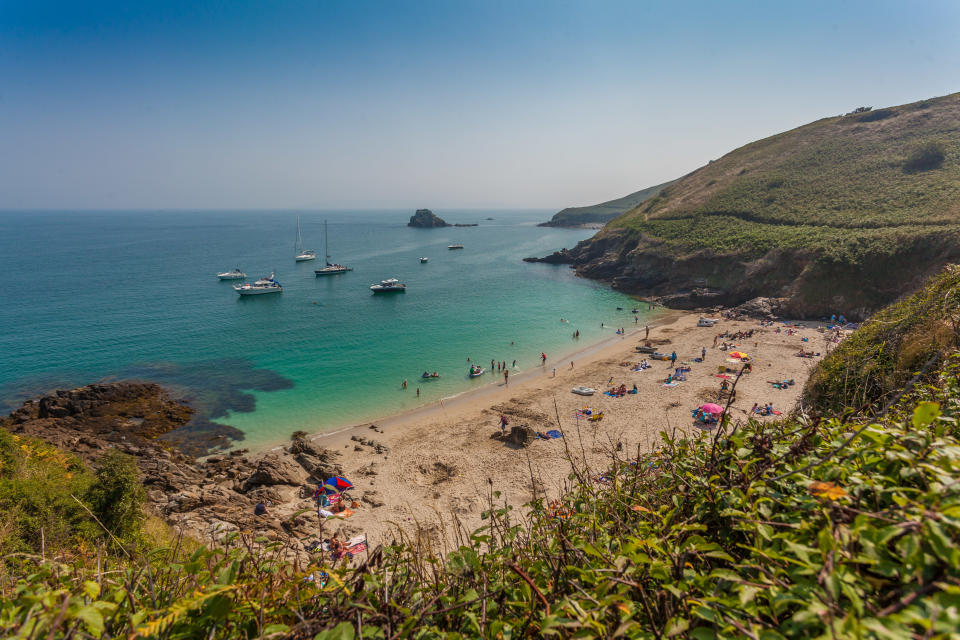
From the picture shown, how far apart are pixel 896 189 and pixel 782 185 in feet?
52.2

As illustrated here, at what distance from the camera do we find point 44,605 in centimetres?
170

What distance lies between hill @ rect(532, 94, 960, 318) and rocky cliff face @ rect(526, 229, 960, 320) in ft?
0.38

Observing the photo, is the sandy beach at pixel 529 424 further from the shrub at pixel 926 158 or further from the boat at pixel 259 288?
the boat at pixel 259 288

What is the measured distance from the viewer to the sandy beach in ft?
52.6

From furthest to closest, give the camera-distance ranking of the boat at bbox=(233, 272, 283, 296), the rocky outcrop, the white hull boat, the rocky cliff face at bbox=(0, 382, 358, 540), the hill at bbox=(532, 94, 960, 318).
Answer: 1. the rocky outcrop
2. the white hull boat
3. the boat at bbox=(233, 272, 283, 296)
4. the hill at bbox=(532, 94, 960, 318)
5. the rocky cliff face at bbox=(0, 382, 358, 540)

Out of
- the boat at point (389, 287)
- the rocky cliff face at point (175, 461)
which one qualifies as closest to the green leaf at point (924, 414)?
the rocky cliff face at point (175, 461)

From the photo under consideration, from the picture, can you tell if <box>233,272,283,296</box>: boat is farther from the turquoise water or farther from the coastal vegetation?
the coastal vegetation

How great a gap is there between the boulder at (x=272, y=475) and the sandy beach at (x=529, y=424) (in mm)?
889

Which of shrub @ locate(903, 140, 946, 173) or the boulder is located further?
shrub @ locate(903, 140, 946, 173)

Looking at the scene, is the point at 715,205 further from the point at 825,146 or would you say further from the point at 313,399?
the point at 313,399

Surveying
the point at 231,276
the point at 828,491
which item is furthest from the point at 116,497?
the point at 231,276

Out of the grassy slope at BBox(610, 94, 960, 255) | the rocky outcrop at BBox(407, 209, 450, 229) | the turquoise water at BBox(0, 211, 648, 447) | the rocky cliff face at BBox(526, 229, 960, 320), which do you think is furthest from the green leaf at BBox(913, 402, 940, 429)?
the rocky outcrop at BBox(407, 209, 450, 229)

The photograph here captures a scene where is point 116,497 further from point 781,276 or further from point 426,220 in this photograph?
point 426,220

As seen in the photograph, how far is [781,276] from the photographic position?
41.7 meters
